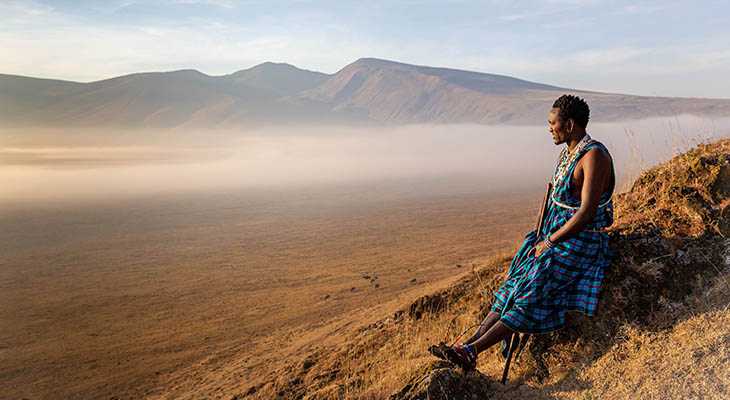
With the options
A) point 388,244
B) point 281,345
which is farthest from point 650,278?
point 388,244

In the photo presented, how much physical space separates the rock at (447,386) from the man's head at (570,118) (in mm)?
1788

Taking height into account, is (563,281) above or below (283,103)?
below

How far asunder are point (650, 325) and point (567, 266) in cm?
64

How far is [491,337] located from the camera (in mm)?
2990

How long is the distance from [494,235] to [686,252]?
14.3 meters

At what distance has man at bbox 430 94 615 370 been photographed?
296cm

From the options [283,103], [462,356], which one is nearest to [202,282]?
[462,356]

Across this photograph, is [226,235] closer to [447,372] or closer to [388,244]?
[388,244]

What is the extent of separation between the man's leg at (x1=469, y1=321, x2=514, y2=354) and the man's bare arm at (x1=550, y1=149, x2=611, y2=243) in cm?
68

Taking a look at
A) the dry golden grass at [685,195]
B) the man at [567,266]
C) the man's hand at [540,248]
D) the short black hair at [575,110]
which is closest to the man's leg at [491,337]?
the man at [567,266]

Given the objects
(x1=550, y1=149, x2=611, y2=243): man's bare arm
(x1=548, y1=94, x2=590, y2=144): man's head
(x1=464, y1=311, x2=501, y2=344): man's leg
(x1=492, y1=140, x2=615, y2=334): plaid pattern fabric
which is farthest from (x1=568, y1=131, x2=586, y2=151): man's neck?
(x1=464, y1=311, x2=501, y2=344): man's leg

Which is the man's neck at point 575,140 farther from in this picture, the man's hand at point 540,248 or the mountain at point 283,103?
the mountain at point 283,103

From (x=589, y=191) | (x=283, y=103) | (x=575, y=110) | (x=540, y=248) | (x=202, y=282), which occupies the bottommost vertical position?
(x=202, y=282)

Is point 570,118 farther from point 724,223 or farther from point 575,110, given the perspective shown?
point 724,223
